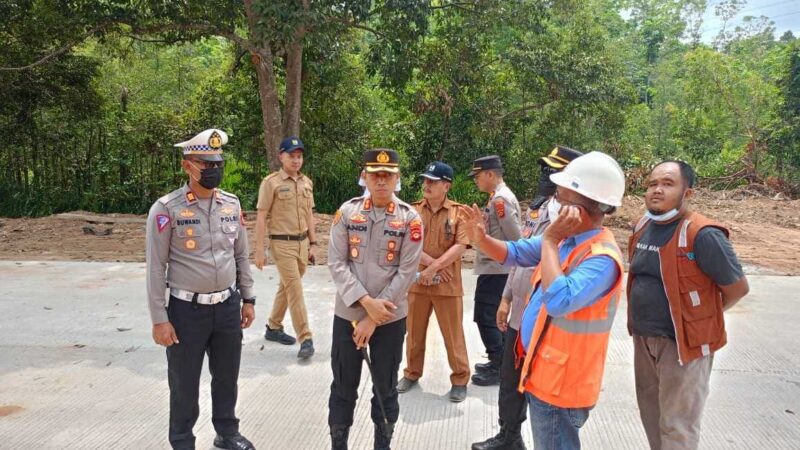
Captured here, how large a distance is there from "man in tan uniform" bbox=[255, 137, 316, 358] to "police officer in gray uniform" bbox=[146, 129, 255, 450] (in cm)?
156

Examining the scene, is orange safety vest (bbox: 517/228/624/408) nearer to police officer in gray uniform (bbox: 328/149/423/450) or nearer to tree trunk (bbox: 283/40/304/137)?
police officer in gray uniform (bbox: 328/149/423/450)

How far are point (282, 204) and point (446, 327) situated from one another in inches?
71.6

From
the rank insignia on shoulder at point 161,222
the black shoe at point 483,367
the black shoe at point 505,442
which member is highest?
the rank insignia on shoulder at point 161,222

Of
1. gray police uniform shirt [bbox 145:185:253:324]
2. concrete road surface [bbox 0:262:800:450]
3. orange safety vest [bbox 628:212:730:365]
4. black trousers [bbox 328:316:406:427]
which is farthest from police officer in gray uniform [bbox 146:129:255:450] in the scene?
orange safety vest [bbox 628:212:730:365]

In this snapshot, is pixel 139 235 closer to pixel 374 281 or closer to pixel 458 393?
pixel 458 393

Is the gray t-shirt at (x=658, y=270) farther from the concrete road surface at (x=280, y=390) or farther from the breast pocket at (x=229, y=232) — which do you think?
the breast pocket at (x=229, y=232)

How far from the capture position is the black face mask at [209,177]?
333 cm

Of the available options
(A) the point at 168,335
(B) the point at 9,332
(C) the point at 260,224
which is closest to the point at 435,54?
(C) the point at 260,224

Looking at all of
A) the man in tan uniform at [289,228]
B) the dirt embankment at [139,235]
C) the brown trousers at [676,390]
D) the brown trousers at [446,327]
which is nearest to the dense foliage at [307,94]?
the dirt embankment at [139,235]

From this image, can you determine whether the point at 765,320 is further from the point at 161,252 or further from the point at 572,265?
the point at 161,252

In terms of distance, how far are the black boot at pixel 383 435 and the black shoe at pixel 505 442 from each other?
520 mm

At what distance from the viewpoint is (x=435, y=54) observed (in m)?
11.0

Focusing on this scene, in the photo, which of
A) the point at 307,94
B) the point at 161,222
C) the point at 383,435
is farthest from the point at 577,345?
the point at 307,94

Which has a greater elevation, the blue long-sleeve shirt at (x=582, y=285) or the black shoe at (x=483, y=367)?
the blue long-sleeve shirt at (x=582, y=285)
